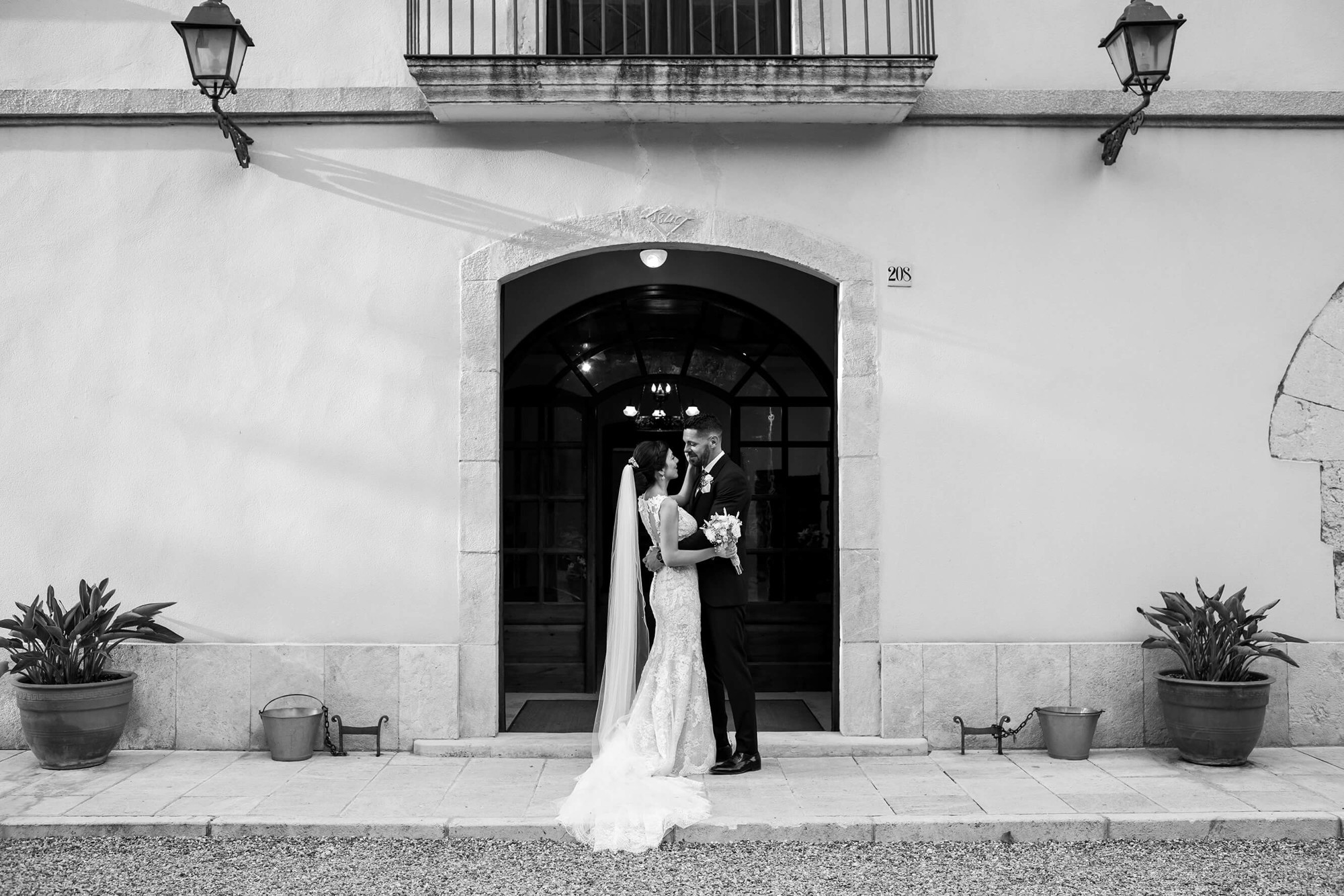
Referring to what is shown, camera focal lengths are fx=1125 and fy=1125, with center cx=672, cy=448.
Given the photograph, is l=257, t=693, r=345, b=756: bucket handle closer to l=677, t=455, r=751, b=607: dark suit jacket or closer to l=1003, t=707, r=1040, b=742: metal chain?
l=677, t=455, r=751, b=607: dark suit jacket

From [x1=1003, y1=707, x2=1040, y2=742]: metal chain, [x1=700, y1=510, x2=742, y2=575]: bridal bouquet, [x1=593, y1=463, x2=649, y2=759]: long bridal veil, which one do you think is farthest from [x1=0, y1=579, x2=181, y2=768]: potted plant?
[x1=1003, y1=707, x2=1040, y2=742]: metal chain

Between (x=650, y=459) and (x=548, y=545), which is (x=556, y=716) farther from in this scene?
(x=650, y=459)

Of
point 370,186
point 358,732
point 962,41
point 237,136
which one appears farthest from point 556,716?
point 962,41

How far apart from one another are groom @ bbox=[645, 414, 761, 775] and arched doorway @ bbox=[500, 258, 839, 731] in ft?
7.89

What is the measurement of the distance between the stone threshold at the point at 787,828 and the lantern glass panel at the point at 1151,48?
374 cm

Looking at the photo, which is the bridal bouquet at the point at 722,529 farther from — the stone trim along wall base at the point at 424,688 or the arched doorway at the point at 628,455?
the arched doorway at the point at 628,455

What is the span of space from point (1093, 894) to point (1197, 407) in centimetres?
334

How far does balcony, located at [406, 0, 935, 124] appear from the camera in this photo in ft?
20.4

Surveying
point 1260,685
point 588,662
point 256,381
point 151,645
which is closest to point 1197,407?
point 1260,685

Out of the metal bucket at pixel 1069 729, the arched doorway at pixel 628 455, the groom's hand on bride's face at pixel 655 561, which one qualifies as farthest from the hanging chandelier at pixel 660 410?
the metal bucket at pixel 1069 729

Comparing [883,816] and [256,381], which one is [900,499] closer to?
[883,816]

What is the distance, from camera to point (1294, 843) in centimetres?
503

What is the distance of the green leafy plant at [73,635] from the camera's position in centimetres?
606

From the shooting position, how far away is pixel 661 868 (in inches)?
185
